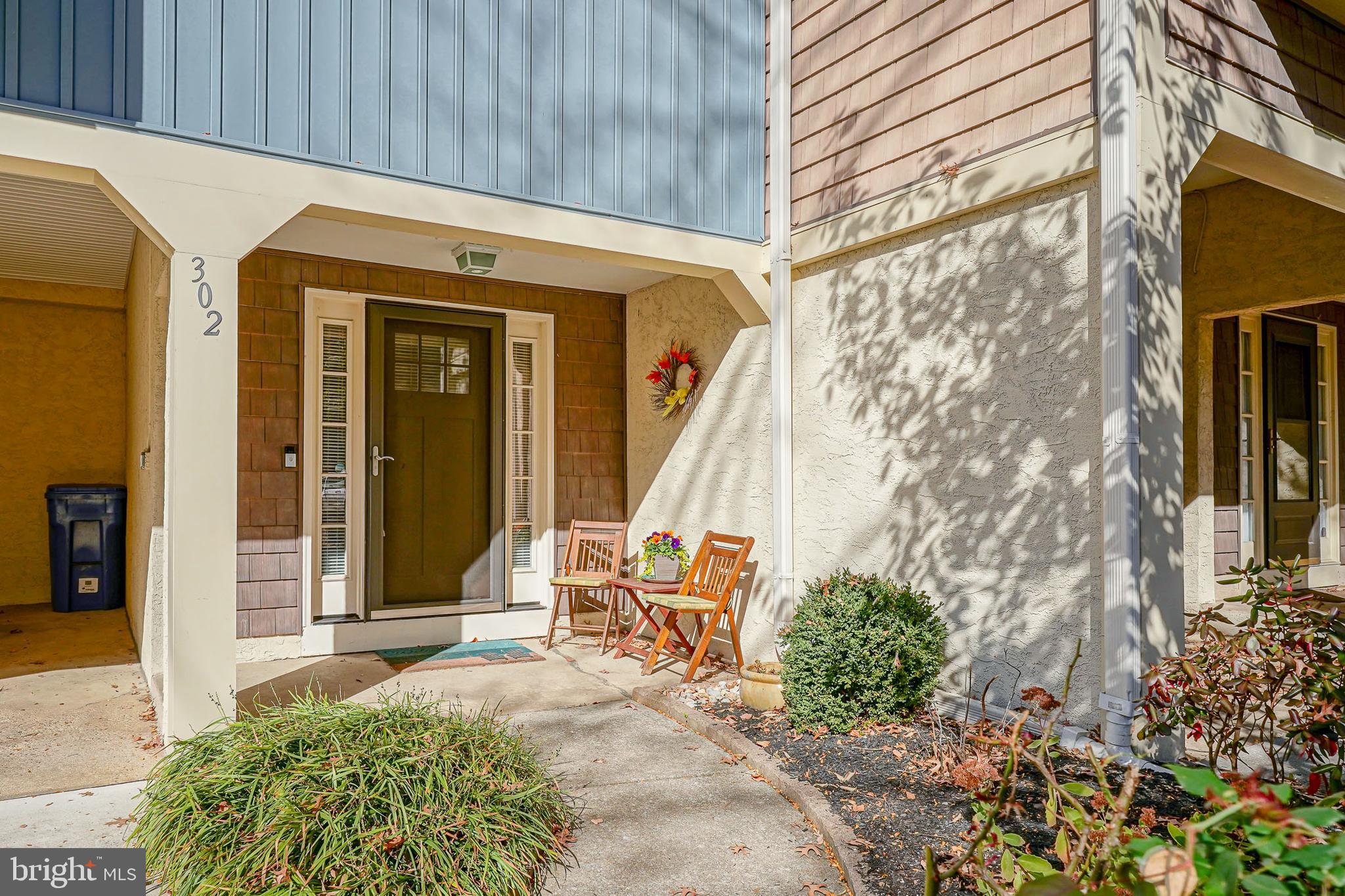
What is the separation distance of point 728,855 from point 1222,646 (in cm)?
154

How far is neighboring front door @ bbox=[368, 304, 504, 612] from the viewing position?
18.1 feet

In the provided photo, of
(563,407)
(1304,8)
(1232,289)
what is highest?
(1304,8)

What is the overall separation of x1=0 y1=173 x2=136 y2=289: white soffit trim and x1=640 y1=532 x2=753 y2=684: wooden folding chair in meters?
3.48

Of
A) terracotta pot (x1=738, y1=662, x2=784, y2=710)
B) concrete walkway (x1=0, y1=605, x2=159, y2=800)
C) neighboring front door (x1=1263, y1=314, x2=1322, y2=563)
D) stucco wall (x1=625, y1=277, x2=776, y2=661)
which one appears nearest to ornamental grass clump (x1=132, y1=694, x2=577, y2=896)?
concrete walkway (x1=0, y1=605, x2=159, y2=800)

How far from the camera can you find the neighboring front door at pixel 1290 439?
21.1 ft

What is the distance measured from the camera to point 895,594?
369cm

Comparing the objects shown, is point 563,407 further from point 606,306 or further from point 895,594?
point 895,594

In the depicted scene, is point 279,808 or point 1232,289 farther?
point 1232,289

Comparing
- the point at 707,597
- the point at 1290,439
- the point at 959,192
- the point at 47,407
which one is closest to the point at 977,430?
the point at 959,192

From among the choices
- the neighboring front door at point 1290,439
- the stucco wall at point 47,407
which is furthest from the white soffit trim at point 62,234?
the neighboring front door at point 1290,439

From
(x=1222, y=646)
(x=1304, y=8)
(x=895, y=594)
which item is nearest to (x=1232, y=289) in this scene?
(x=1304, y=8)

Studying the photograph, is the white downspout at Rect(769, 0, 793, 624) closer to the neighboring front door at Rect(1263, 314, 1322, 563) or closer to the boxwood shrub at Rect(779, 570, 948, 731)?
the boxwood shrub at Rect(779, 570, 948, 731)

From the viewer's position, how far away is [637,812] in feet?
9.30

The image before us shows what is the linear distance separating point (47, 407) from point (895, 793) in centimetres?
725
